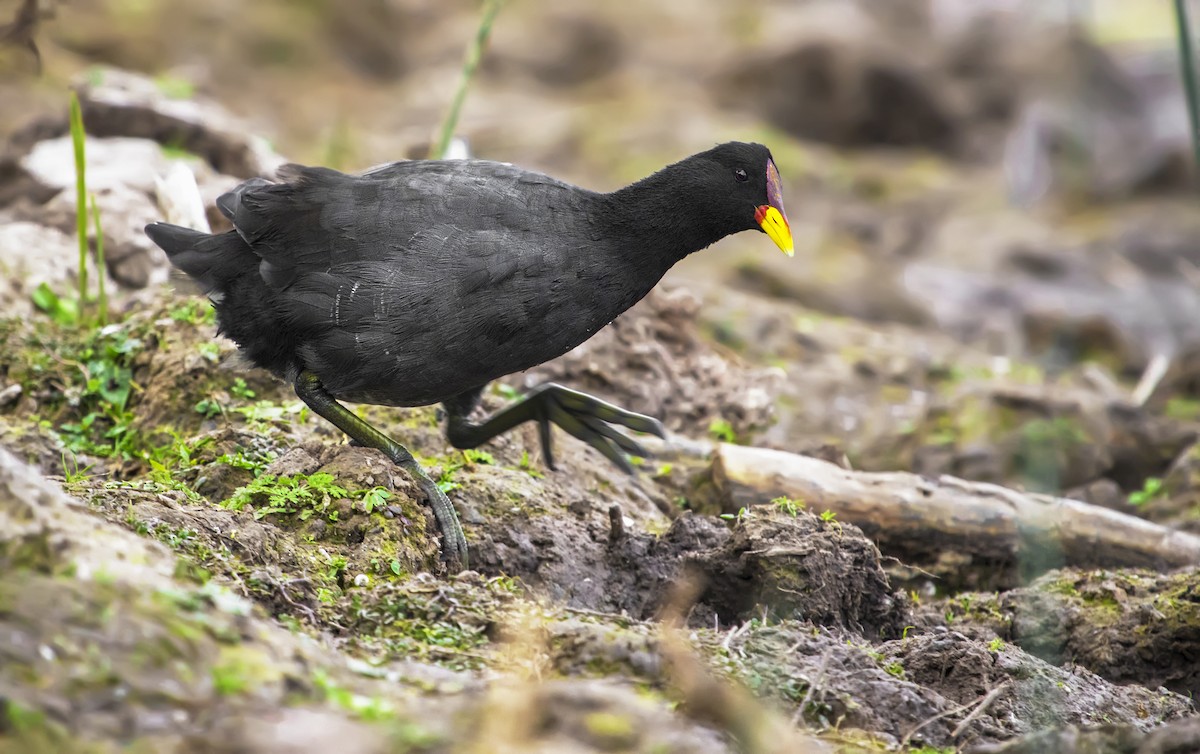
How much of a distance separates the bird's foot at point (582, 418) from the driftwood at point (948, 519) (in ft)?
1.72

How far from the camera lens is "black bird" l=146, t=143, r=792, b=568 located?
4645 millimetres

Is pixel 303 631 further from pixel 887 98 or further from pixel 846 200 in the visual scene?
pixel 887 98

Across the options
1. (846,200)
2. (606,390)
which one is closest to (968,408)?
(606,390)

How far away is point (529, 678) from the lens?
3.52 metres

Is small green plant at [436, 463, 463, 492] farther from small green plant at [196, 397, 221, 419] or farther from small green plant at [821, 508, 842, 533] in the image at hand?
small green plant at [821, 508, 842, 533]

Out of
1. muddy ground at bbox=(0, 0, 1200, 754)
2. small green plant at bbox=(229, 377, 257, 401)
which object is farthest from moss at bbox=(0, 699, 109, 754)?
small green plant at bbox=(229, 377, 257, 401)

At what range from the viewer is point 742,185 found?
5086 millimetres

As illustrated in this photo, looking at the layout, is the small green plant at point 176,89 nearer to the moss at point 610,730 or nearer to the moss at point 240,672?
the moss at point 240,672

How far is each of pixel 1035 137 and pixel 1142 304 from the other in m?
4.25

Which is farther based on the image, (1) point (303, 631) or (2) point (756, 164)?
(2) point (756, 164)

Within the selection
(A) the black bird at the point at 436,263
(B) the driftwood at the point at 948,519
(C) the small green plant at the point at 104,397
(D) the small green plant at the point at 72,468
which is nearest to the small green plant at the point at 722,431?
(B) the driftwood at the point at 948,519

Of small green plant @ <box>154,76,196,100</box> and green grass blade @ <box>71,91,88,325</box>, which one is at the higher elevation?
small green plant @ <box>154,76,196,100</box>

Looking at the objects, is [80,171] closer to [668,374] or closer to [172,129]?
[172,129]

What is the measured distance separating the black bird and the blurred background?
1803 mm
